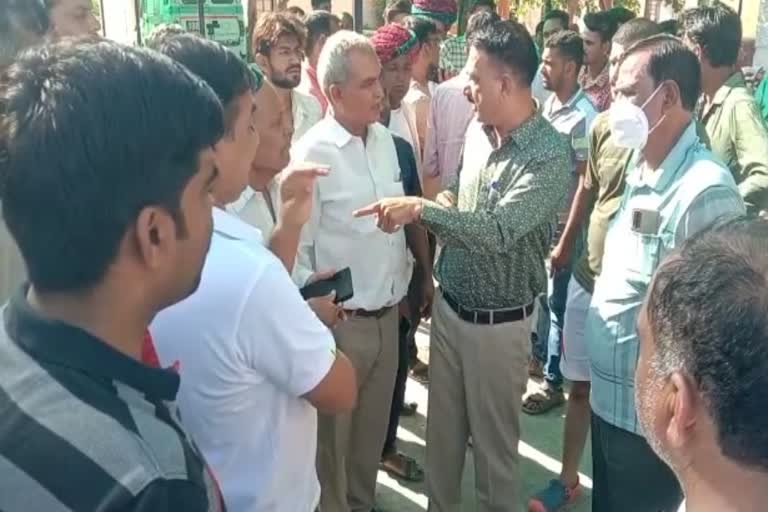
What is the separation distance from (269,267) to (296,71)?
303cm

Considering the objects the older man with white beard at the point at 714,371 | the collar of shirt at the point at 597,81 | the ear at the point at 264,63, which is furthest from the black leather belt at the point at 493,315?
the collar of shirt at the point at 597,81

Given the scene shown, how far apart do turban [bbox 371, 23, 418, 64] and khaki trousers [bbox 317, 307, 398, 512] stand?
1607mm

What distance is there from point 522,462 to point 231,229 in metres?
2.38

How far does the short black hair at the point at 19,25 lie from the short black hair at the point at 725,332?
2231 mm

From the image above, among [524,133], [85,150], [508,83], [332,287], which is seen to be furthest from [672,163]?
[85,150]

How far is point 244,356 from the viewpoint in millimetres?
1567

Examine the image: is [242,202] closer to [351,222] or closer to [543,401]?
[351,222]

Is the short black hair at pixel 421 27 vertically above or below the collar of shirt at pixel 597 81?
above

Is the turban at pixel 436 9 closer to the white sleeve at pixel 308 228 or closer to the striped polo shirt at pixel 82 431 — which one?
the white sleeve at pixel 308 228

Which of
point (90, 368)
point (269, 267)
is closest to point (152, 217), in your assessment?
point (90, 368)

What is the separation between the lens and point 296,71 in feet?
14.4

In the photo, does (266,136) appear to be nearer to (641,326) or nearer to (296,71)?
(641,326)

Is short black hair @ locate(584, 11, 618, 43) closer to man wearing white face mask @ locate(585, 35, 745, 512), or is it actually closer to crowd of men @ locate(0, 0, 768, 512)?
crowd of men @ locate(0, 0, 768, 512)

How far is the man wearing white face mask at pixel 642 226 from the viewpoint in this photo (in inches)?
89.0
